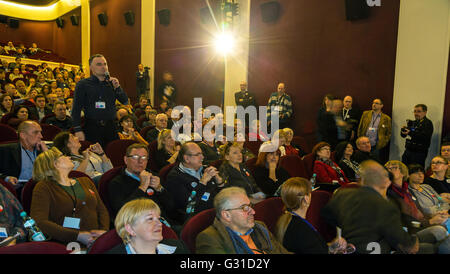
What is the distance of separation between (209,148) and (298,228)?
2385 mm

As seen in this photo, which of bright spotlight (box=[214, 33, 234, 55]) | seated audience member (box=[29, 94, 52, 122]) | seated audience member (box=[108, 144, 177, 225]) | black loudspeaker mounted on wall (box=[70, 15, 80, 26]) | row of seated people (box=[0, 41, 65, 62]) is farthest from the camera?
black loudspeaker mounted on wall (box=[70, 15, 80, 26])

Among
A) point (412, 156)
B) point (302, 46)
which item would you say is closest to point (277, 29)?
point (302, 46)

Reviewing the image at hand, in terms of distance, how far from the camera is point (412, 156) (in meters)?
4.67

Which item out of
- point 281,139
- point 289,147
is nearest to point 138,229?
point 281,139

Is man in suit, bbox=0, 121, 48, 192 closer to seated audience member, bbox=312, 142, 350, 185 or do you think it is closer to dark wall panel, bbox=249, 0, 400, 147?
seated audience member, bbox=312, 142, 350, 185

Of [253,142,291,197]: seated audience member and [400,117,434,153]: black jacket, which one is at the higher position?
[400,117,434,153]: black jacket

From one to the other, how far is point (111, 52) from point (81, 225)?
11.0 metres

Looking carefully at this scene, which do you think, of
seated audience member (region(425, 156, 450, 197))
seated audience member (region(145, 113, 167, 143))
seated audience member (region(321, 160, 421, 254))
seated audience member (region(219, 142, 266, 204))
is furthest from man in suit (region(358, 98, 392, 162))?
seated audience member (region(321, 160, 421, 254))

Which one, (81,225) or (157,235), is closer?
(157,235)

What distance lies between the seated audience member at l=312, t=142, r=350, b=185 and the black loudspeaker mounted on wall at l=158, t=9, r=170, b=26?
23.4 feet

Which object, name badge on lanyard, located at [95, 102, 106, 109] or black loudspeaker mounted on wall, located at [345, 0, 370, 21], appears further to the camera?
black loudspeaker mounted on wall, located at [345, 0, 370, 21]

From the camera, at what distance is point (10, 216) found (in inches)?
75.4

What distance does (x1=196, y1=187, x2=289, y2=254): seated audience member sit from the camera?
1.72 m
